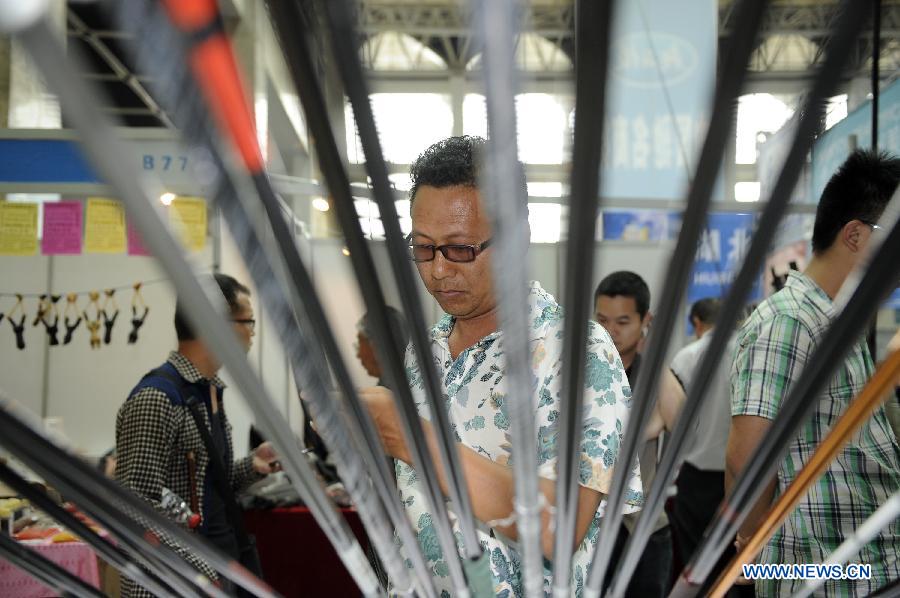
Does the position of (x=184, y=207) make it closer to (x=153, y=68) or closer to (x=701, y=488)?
(x=701, y=488)

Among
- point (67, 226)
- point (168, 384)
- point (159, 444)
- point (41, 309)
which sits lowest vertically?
point (159, 444)

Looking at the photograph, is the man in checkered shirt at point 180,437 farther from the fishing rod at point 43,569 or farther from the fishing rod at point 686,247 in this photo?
the fishing rod at point 686,247

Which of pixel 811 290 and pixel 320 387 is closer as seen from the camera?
pixel 320 387

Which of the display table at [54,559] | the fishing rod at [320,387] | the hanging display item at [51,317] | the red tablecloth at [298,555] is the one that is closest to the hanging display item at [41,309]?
the hanging display item at [51,317]

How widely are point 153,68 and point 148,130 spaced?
9.73 ft

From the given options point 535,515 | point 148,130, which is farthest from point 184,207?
point 535,515

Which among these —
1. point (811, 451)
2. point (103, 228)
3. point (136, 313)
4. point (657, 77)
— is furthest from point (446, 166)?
point (136, 313)

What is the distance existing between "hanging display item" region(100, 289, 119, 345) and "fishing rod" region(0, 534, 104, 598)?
3360 millimetres

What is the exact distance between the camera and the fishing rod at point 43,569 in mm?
341

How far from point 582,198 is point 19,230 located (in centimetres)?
341

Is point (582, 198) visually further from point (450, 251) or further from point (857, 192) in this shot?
point (857, 192)

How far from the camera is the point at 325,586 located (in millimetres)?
2775

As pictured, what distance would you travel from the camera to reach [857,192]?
4.10 ft

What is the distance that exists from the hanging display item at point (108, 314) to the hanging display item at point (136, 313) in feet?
0.25
